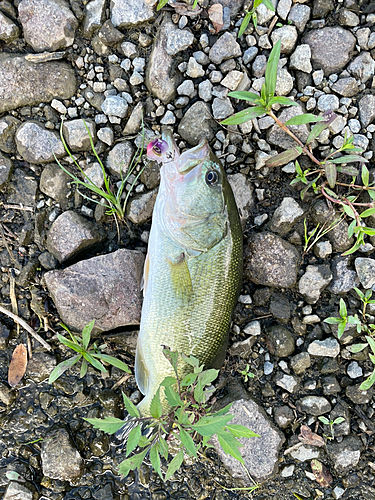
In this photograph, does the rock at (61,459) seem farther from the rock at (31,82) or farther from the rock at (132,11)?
the rock at (132,11)

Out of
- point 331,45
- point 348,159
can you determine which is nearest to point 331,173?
point 348,159

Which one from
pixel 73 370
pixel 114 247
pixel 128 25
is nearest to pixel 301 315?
pixel 114 247

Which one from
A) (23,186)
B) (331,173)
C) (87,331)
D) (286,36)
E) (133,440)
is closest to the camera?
(133,440)

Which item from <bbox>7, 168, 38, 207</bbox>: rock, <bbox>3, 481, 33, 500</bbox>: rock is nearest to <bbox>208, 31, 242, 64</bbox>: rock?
<bbox>7, 168, 38, 207</bbox>: rock

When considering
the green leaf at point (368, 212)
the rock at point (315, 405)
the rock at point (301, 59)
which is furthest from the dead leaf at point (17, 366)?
the rock at point (301, 59)

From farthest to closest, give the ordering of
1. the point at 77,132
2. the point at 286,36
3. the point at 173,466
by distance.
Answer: the point at 77,132, the point at 286,36, the point at 173,466

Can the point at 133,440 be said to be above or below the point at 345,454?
above

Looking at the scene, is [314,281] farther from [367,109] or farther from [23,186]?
[23,186]
